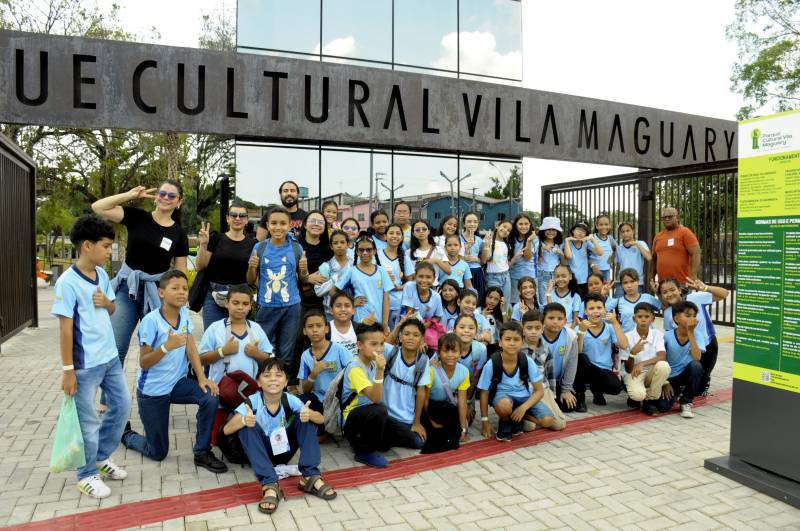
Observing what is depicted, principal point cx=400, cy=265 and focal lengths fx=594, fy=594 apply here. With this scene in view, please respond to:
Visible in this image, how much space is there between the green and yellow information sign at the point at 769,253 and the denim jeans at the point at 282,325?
11.4 ft

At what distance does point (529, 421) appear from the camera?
4.94m

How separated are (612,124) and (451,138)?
11.0ft

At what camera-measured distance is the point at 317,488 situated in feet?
12.0

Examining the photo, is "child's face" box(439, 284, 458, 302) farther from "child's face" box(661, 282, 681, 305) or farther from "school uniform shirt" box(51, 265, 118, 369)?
"school uniform shirt" box(51, 265, 118, 369)

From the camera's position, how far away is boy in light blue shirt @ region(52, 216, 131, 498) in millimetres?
3461

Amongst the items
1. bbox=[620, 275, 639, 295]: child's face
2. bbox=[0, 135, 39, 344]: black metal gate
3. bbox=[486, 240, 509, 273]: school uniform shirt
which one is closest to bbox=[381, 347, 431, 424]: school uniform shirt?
bbox=[620, 275, 639, 295]: child's face

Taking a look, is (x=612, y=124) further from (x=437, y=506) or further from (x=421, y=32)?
(x=437, y=506)

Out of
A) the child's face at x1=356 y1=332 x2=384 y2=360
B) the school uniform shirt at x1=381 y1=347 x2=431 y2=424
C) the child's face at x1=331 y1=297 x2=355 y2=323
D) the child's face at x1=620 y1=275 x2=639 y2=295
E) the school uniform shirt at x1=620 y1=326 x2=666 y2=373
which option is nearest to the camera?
the child's face at x1=356 y1=332 x2=384 y2=360

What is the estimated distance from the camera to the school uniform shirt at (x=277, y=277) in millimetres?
5188

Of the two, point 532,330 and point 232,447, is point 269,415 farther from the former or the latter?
point 532,330

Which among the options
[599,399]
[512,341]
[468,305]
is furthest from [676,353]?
[468,305]

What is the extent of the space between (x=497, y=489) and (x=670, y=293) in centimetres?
332

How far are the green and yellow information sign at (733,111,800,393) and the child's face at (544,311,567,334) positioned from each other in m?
1.51

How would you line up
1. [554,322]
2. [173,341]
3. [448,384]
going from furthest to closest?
[554,322] < [448,384] < [173,341]
